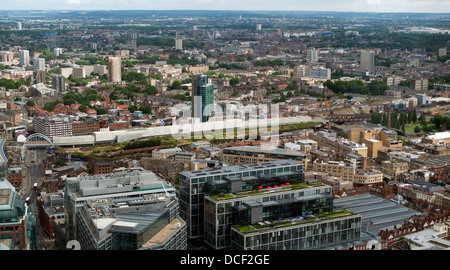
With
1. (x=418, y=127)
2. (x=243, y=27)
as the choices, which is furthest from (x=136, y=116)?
(x=243, y=27)

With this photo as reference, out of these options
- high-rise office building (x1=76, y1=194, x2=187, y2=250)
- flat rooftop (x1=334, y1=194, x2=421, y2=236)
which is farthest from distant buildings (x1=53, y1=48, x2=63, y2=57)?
high-rise office building (x1=76, y1=194, x2=187, y2=250)

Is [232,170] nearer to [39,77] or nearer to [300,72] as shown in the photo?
[39,77]

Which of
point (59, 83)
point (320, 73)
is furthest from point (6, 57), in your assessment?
point (320, 73)

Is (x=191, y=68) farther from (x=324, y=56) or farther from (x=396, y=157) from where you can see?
(x=396, y=157)

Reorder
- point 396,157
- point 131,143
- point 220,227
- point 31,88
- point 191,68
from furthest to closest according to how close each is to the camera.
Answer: point 191,68
point 31,88
point 131,143
point 396,157
point 220,227

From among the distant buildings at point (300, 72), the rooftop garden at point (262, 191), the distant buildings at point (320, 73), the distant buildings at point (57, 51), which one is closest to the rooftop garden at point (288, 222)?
the rooftop garden at point (262, 191)
